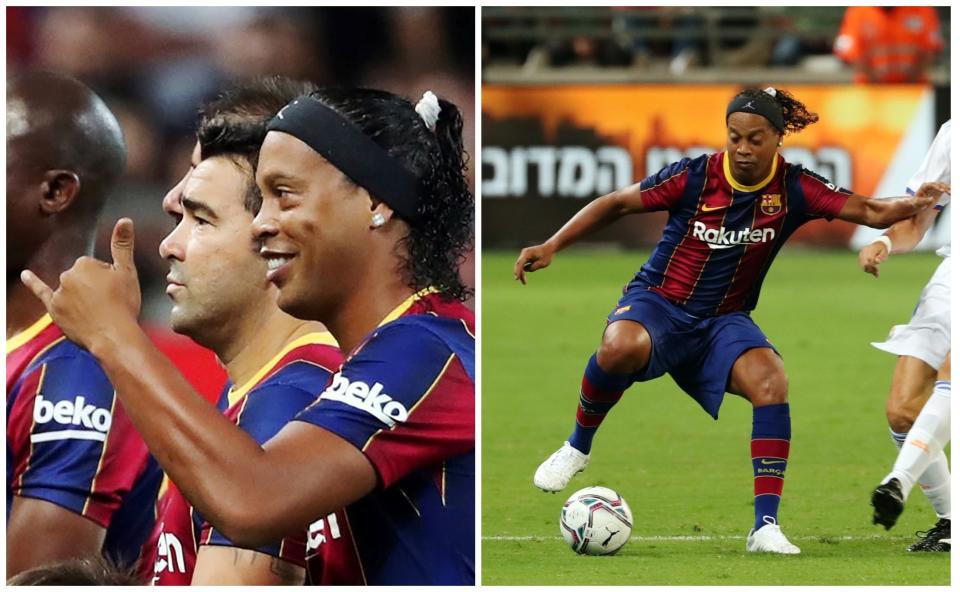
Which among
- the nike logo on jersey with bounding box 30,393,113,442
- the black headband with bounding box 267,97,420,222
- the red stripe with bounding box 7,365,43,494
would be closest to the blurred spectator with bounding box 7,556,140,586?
the red stripe with bounding box 7,365,43,494

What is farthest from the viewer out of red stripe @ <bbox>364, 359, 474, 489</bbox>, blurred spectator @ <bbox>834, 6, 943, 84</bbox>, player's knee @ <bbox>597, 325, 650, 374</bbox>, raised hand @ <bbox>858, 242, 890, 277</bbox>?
blurred spectator @ <bbox>834, 6, 943, 84</bbox>

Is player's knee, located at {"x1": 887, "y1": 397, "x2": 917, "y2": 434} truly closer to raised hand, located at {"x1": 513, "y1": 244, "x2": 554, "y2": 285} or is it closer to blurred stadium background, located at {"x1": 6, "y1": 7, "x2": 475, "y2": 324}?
raised hand, located at {"x1": 513, "y1": 244, "x2": 554, "y2": 285}

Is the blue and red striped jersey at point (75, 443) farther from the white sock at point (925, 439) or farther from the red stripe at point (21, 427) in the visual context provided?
the white sock at point (925, 439)

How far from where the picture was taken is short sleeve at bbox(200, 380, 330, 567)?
15.2 feet

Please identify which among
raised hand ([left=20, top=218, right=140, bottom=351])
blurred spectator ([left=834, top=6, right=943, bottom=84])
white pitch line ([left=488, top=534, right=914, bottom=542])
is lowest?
blurred spectator ([left=834, top=6, right=943, bottom=84])

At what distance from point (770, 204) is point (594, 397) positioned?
37.5 inches

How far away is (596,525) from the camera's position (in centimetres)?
569

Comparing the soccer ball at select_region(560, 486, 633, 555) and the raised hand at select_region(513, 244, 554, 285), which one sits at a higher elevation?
the raised hand at select_region(513, 244, 554, 285)

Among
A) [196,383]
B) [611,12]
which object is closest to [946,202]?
[196,383]

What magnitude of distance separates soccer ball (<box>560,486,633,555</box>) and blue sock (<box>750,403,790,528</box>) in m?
0.46

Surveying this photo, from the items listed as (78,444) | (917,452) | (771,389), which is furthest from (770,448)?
(78,444)

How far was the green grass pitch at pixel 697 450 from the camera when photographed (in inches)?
216

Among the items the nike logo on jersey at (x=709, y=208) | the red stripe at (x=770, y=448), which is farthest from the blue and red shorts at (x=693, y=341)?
the nike logo on jersey at (x=709, y=208)

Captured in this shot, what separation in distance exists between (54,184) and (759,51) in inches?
602
